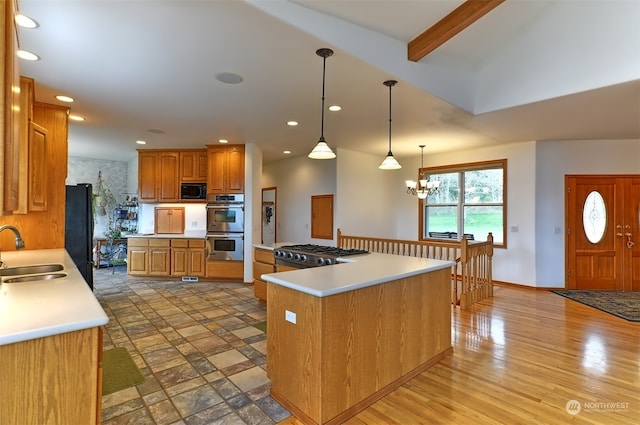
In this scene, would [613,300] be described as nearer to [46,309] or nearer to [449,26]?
[449,26]

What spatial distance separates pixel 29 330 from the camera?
1.17 meters

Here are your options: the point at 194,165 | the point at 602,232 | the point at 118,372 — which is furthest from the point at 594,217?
the point at 194,165

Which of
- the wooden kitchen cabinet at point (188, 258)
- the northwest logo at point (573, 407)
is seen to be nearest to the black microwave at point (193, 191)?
the wooden kitchen cabinet at point (188, 258)

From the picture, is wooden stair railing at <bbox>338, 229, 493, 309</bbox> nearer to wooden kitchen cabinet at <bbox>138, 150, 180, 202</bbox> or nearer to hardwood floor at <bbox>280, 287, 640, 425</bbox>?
hardwood floor at <bbox>280, 287, 640, 425</bbox>

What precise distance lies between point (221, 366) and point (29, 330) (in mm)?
1825

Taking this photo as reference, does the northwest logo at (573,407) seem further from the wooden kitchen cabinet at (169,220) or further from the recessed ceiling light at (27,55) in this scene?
the wooden kitchen cabinet at (169,220)

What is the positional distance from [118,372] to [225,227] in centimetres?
363

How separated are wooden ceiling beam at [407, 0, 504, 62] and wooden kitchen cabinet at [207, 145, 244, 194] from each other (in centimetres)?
396

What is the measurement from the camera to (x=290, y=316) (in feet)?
6.97

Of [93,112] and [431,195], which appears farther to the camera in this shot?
[431,195]

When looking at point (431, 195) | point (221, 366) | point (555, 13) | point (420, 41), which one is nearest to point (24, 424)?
point (221, 366)

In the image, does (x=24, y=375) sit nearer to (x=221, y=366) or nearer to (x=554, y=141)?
(x=221, y=366)

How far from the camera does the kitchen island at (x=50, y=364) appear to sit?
115 centimetres

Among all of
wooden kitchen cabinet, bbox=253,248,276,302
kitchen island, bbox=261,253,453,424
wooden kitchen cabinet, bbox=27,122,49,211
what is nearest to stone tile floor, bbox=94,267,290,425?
wooden kitchen cabinet, bbox=253,248,276,302
